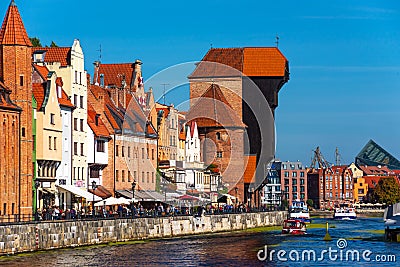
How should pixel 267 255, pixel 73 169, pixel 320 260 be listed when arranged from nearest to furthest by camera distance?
pixel 320 260 → pixel 267 255 → pixel 73 169

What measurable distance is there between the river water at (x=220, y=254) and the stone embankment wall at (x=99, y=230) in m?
0.98

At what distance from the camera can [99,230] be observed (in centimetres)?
8581

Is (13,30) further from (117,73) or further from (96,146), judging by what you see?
(117,73)

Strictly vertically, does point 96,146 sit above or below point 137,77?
below

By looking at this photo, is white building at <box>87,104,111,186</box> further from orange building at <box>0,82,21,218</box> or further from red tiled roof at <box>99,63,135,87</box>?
red tiled roof at <box>99,63,135,87</box>

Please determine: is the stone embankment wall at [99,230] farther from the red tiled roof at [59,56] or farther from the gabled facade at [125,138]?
the red tiled roof at [59,56]

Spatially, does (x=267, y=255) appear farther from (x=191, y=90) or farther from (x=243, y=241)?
(x=191, y=90)

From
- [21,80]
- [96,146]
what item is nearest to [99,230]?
[21,80]

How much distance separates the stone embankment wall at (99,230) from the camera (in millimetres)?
72188

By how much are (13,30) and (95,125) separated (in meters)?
24.4

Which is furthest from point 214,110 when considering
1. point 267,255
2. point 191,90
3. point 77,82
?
point 267,255

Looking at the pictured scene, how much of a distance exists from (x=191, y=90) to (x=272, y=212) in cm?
4739

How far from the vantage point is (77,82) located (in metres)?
104

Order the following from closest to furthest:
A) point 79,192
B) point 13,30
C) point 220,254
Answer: point 220,254 → point 13,30 → point 79,192
